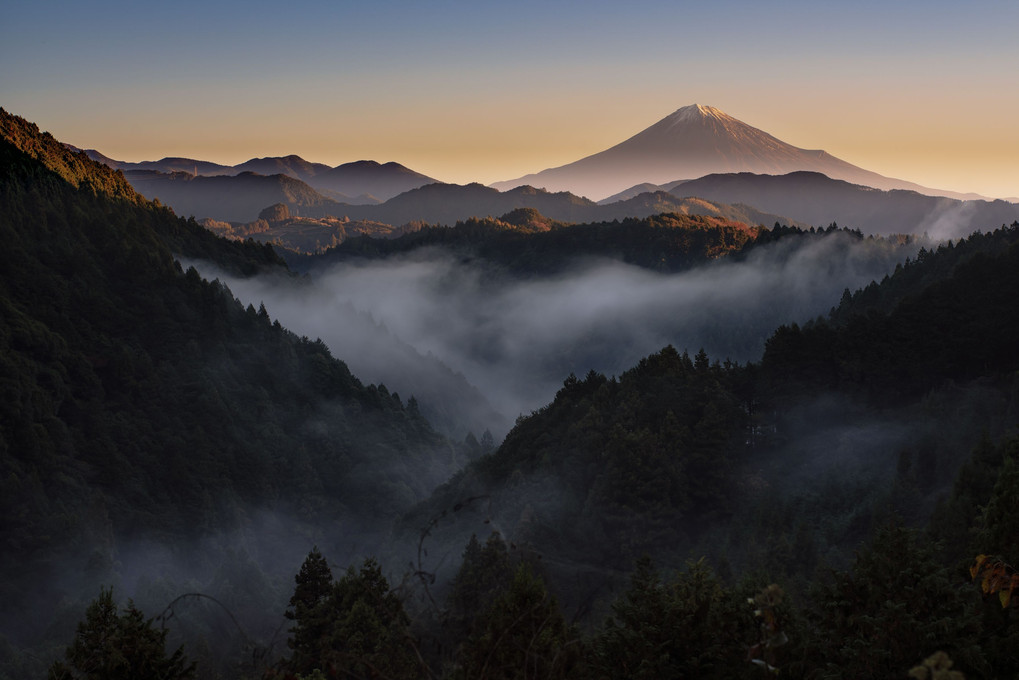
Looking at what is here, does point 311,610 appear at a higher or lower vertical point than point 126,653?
lower

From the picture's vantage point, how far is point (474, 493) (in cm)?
5734

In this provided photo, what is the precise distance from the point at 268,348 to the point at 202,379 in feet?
46.6

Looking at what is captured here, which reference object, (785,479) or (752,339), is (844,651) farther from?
(752,339)

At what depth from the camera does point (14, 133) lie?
10912 centimetres

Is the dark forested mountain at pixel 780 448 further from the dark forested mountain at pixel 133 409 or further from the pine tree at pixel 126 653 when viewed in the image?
the dark forested mountain at pixel 133 409

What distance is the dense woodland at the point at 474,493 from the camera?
52.4 feet

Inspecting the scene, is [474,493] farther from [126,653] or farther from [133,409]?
[133,409]

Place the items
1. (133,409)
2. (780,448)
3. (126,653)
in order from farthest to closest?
1. (133,409)
2. (780,448)
3. (126,653)

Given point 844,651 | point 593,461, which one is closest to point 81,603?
point 593,461

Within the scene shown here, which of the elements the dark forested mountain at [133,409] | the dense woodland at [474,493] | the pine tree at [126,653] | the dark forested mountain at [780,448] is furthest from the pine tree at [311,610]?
the dark forested mountain at [133,409]

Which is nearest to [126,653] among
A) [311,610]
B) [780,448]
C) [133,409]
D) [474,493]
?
[311,610]

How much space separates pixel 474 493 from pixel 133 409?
189 ft

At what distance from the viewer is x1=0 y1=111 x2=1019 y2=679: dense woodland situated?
1597 centimetres

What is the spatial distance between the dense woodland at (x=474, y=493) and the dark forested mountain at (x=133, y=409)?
1.25 ft
